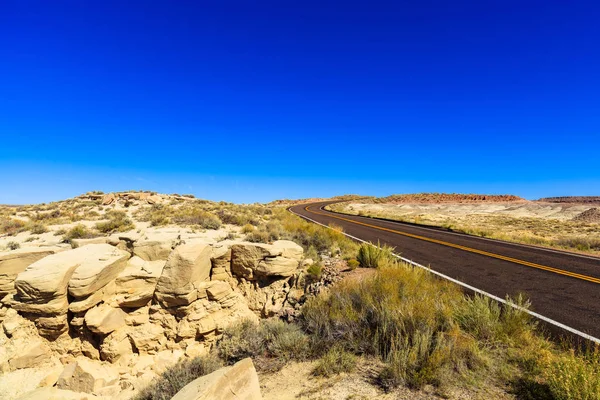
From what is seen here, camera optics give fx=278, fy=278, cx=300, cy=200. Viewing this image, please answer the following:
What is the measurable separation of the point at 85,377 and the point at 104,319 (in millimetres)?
1263

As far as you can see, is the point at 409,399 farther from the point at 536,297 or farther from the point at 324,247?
the point at 324,247

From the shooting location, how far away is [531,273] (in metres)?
9.15

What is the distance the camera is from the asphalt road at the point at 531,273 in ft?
20.3

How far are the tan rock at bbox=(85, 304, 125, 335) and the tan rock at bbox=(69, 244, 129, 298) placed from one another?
0.52 m

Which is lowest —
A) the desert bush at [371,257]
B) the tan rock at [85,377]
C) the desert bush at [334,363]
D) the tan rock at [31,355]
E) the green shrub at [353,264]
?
the tan rock at [85,377]

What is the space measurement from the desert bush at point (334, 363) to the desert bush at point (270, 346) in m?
0.47

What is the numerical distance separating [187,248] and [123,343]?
2824 mm

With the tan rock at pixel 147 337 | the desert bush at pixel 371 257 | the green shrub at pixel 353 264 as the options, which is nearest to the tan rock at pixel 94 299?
the tan rock at pixel 147 337

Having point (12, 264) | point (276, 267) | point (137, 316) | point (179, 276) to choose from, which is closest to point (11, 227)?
point (12, 264)

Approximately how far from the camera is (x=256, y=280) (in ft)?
29.2

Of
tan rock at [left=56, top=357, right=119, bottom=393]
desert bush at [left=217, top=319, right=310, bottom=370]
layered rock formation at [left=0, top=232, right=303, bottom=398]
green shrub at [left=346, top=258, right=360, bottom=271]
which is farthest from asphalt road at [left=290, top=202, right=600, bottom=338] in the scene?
tan rock at [left=56, top=357, right=119, bottom=393]

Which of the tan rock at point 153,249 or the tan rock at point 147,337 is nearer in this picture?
the tan rock at point 147,337

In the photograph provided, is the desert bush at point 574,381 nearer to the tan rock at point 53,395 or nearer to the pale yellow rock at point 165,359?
the pale yellow rock at point 165,359

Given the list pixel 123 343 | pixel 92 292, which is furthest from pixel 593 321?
pixel 92 292
